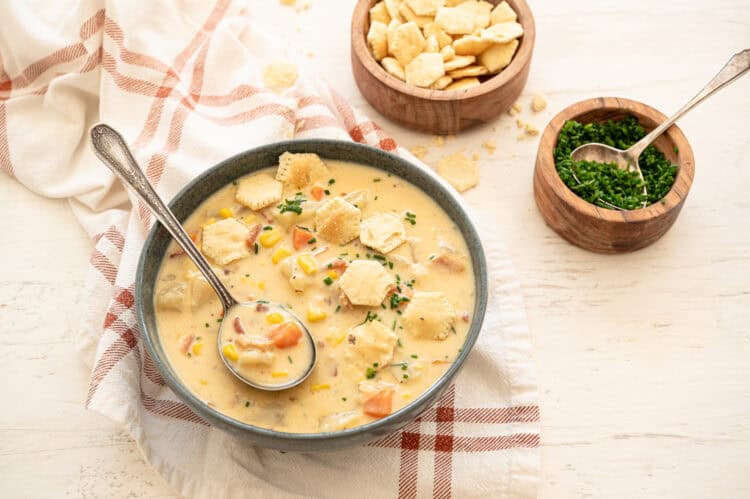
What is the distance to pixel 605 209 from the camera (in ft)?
9.35

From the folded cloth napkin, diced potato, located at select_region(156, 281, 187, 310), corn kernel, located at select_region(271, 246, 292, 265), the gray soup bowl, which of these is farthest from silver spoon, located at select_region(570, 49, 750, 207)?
diced potato, located at select_region(156, 281, 187, 310)

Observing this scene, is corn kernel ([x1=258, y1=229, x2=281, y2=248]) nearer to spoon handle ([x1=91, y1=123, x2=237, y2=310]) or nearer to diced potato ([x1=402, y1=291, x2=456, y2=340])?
spoon handle ([x1=91, y1=123, x2=237, y2=310])

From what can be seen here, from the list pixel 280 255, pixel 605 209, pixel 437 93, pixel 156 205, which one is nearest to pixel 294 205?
pixel 280 255

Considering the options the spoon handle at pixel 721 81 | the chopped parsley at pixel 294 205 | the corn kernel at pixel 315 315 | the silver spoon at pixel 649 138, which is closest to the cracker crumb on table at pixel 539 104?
the silver spoon at pixel 649 138

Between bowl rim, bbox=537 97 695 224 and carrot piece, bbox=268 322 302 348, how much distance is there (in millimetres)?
1133

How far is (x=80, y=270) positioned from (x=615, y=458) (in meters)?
2.05

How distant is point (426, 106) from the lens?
3.13 metres

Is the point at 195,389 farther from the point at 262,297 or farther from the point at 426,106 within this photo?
the point at 426,106

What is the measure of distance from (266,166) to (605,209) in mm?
1246

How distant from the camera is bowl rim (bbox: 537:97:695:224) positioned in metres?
2.82

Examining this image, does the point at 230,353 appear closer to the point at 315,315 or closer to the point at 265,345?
the point at 265,345

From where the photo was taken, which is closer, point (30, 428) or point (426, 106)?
point (30, 428)

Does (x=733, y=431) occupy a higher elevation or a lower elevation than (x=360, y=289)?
lower

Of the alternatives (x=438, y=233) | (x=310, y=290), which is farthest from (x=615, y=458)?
(x=310, y=290)
